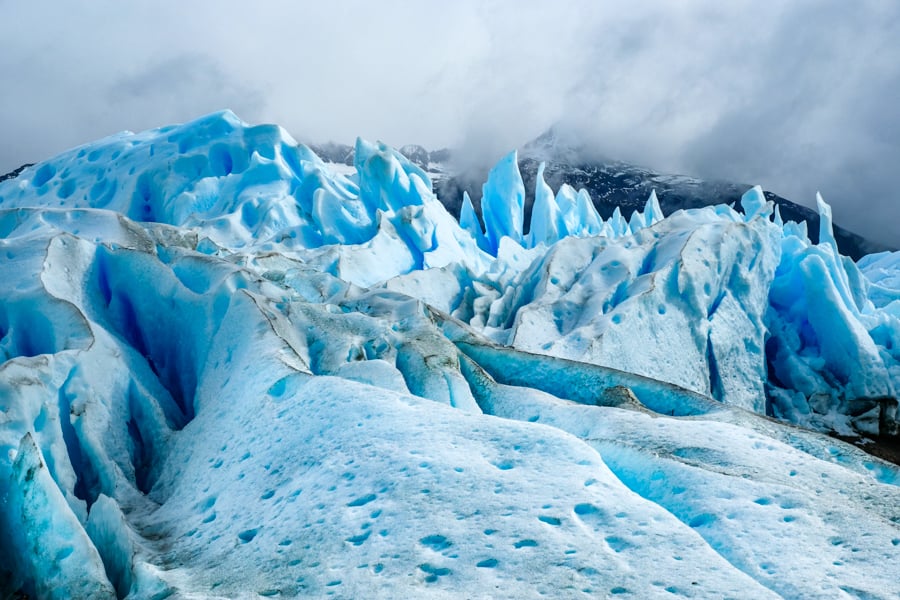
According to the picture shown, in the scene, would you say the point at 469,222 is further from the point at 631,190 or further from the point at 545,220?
the point at 631,190

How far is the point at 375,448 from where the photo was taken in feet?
13.3

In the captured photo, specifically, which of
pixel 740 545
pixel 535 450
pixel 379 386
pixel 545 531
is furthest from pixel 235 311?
pixel 740 545

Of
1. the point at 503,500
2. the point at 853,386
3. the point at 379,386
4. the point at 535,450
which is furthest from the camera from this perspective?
the point at 853,386

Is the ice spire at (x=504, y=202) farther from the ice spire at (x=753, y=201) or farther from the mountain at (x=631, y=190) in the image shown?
the mountain at (x=631, y=190)

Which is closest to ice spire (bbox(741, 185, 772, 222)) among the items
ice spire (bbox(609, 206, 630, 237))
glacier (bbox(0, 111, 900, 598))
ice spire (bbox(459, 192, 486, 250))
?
ice spire (bbox(609, 206, 630, 237))

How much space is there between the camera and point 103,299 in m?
6.68

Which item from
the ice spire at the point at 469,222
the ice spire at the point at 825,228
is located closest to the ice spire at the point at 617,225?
the ice spire at the point at 469,222

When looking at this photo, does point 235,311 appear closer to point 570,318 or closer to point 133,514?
point 133,514

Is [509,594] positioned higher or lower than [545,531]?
lower

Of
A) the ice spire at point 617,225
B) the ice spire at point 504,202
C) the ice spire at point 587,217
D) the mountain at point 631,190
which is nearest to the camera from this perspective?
the ice spire at point 504,202

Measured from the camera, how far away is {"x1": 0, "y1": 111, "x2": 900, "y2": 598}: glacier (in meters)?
3.29

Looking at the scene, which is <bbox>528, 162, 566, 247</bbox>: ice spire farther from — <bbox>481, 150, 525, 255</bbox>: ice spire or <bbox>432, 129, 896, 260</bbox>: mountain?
<bbox>432, 129, 896, 260</bbox>: mountain

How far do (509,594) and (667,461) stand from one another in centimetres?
171

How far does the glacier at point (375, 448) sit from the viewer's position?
329 cm
